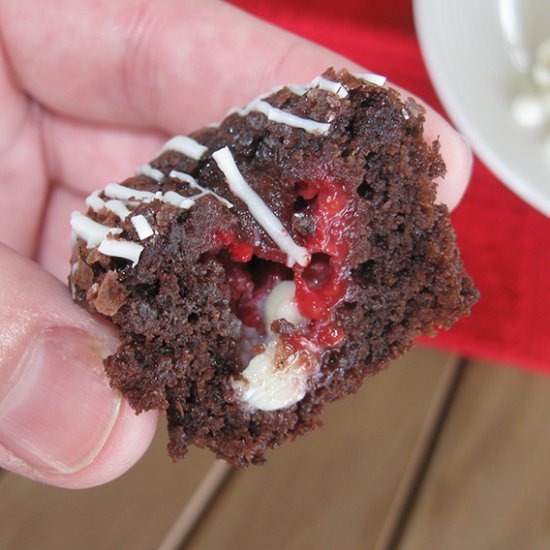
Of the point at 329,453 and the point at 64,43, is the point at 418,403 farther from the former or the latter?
the point at 64,43

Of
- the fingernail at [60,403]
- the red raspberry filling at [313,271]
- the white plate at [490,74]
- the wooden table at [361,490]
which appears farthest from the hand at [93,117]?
the wooden table at [361,490]

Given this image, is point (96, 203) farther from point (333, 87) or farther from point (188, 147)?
point (333, 87)

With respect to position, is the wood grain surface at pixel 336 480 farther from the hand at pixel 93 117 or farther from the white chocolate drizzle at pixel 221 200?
the white chocolate drizzle at pixel 221 200

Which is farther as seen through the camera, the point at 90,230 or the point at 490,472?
the point at 490,472

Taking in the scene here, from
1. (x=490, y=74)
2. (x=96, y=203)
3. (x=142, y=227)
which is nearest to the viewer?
(x=142, y=227)

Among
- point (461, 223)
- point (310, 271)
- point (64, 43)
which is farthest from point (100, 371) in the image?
point (461, 223)

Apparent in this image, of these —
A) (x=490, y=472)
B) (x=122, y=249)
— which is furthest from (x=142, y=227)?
(x=490, y=472)
